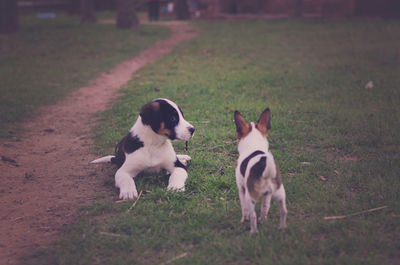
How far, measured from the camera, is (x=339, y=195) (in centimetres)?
427

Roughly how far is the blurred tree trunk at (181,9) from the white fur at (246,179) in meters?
26.2

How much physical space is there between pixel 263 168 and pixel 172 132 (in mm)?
1611

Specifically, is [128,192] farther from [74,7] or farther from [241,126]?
[74,7]

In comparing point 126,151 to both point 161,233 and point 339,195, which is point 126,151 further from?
point 339,195

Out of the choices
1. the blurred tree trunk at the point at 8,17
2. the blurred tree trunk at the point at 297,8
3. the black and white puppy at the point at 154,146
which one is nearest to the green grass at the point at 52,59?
the blurred tree trunk at the point at 8,17

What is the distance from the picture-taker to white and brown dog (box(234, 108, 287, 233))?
3199 mm

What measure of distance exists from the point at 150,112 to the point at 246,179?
5.51 feet

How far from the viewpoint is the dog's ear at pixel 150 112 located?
4558 millimetres

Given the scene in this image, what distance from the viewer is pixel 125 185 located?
4.50m

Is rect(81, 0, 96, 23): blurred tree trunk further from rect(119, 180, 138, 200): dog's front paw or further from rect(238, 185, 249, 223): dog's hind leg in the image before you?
rect(238, 185, 249, 223): dog's hind leg

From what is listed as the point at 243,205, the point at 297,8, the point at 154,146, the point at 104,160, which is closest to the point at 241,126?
the point at 243,205

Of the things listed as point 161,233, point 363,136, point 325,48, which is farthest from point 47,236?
point 325,48

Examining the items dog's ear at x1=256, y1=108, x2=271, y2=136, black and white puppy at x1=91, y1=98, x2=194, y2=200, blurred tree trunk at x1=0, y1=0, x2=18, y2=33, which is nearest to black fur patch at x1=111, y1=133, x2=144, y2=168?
black and white puppy at x1=91, y1=98, x2=194, y2=200

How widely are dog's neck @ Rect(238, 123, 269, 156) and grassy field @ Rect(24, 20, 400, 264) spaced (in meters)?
0.65
